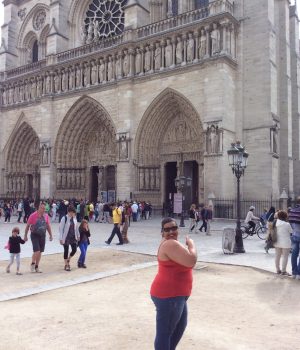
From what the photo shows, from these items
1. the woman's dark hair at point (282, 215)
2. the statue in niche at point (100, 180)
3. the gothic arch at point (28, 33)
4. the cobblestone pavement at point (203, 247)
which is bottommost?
the cobblestone pavement at point (203, 247)

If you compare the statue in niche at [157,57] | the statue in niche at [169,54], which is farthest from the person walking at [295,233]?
the statue in niche at [157,57]

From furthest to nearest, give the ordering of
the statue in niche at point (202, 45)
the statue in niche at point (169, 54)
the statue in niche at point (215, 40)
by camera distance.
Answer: the statue in niche at point (169, 54), the statue in niche at point (202, 45), the statue in niche at point (215, 40)

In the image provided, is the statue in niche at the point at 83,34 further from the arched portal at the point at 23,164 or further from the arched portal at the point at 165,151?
the arched portal at the point at 165,151

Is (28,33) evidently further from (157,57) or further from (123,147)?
(123,147)

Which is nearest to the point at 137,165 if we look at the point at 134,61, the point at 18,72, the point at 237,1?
the point at 134,61

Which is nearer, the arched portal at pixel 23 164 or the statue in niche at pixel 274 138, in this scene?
the statue in niche at pixel 274 138

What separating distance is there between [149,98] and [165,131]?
7.92 ft

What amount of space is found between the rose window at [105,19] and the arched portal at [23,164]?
9160 millimetres

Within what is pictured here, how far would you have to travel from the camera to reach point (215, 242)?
1291 centimetres

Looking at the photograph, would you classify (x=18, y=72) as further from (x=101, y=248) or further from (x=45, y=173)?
(x=101, y=248)

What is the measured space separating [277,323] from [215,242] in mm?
8025

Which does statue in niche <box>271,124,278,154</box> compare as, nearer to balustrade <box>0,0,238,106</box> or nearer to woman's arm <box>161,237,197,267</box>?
balustrade <box>0,0,238,106</box>

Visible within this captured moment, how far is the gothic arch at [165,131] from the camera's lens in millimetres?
23203

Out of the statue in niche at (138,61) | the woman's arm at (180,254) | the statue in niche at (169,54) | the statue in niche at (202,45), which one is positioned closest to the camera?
the woman's arm at (180,254)
